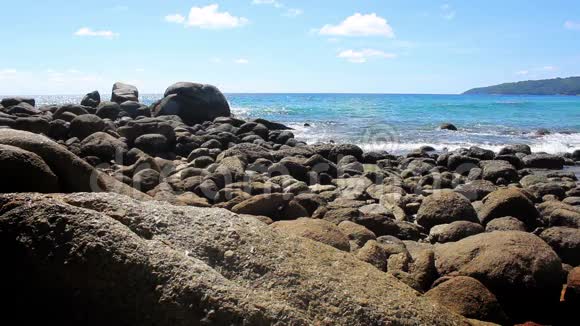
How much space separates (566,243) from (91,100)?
25.6 metres

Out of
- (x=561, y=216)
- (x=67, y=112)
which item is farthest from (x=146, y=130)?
(x=561, y=216)

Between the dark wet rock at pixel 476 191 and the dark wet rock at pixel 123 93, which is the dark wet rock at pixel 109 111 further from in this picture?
the dark wet rock at pixel 476 191

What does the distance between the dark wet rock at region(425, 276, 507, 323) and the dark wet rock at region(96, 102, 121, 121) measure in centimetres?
1933

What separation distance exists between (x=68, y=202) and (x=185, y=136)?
477 inches

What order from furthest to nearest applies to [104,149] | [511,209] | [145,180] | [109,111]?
[109,111], [104,149], [145,180], [511,209]

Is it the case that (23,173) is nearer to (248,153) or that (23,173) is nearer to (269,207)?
(269,207)

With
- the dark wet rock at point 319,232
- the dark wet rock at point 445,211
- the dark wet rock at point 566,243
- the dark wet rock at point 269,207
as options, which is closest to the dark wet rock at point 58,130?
the dark wet rock at point 269,207

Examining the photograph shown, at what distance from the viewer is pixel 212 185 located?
8.32 meters

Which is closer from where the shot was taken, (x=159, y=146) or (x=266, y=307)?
(x=266, y=307)

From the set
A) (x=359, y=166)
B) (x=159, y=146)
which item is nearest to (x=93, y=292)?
(x=359, y=166)

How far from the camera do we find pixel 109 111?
21.9 meters

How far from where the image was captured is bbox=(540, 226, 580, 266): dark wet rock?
5.80 metres

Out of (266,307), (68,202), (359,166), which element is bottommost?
(359,166)

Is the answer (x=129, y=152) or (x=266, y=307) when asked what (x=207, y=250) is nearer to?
(x=266, y=307)
